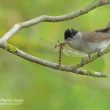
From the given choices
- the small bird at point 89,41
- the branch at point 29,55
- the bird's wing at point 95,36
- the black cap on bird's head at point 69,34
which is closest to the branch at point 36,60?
the branch at point 29,55

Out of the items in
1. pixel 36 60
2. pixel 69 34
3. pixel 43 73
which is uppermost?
pixel 69 34

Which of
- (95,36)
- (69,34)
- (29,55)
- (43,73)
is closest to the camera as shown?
(29,55)

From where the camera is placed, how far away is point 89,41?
5.38 meters

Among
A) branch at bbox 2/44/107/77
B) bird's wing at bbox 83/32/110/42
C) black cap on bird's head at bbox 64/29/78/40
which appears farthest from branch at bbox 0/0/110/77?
bird's wing at bbox 83/32/110/42

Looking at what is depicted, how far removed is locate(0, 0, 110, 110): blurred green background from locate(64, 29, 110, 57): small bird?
0.43 feet

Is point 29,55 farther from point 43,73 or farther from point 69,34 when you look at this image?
point 43,73

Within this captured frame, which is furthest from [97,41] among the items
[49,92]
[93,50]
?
[49,92]

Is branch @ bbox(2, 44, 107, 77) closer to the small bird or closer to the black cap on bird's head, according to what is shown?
the black cap on bird's head

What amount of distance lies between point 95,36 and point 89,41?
2.8 inches

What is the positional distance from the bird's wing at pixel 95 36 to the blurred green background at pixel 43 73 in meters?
0.17

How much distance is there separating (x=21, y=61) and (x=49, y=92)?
394mm

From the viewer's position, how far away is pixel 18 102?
557 cm

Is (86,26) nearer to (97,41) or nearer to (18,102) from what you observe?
(97,41)

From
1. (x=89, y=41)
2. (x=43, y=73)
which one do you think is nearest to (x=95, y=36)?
(x=89, y=41)
